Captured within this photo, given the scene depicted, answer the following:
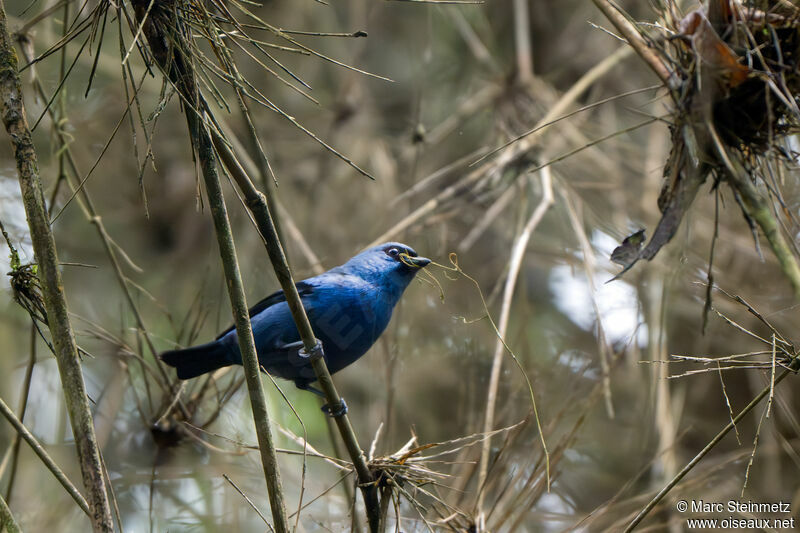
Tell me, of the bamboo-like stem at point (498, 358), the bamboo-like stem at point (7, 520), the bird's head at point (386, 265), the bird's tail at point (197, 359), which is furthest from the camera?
the bird's head at point (386, 265)

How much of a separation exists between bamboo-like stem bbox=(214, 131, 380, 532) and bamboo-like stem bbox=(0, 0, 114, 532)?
62 centimetres

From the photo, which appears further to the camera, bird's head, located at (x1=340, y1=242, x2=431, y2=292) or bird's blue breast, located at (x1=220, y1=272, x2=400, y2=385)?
bird's head, located at (x1=340, y1=242, x2=431, y2=292)

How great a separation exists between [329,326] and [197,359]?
0.82m

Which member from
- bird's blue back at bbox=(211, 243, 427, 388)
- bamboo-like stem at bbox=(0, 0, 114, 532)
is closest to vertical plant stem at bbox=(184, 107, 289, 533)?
bamboo-like stem at bbox=(0, 0, 114, 532)

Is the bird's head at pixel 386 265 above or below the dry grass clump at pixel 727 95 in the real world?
above

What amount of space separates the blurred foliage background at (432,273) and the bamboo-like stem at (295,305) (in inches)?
43.5

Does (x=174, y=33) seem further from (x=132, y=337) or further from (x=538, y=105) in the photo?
(x=538, y=105)

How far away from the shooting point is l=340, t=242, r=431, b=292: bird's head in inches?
175

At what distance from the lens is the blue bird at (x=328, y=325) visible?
419cm

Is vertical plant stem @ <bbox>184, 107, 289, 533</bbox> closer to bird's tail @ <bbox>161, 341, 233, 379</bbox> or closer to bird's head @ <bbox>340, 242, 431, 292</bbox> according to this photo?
bird's tail @ <bbox>161, 341, 233, 379</bbox>

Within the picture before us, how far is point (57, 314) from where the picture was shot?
7.20ft

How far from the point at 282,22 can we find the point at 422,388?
170 inches

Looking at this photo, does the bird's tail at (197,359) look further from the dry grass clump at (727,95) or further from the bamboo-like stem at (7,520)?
the dry grass clump at (727,95)

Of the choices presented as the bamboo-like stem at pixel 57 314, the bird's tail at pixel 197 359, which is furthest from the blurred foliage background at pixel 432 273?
the bamboo-like stem at pixel 57 314
